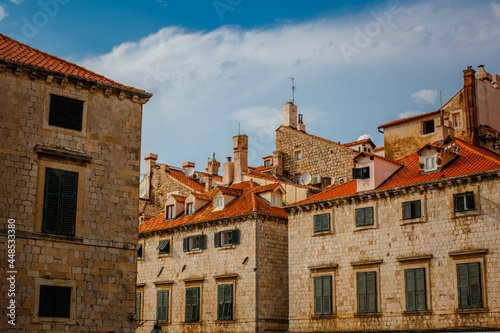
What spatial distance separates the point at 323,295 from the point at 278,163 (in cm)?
1736

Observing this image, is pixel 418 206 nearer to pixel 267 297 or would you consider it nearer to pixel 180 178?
pixel 267 297

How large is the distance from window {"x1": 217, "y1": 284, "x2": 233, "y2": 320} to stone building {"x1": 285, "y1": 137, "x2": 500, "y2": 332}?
13.4 feet

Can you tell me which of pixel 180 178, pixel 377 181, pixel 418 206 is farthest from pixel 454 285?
pixel 180 178

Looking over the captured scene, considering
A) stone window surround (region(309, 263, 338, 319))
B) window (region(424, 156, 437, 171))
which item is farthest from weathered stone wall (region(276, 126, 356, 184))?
window (region(424, 156, 437, 171))

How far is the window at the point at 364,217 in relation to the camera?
1282 inches

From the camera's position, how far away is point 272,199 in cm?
3953

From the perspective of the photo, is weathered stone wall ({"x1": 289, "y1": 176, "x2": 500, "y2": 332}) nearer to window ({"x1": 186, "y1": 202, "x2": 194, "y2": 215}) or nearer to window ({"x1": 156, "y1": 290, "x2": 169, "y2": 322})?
window ({"x1": 186, "y1": 202, "x2": 194, "y2": 215})

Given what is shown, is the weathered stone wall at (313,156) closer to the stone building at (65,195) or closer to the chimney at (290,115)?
the chimney at (290,115)

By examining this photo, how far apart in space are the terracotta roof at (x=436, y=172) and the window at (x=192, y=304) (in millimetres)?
8825

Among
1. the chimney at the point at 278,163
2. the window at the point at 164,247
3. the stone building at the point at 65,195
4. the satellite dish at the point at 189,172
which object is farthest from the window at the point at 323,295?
the satellite dish at the point at 189,172

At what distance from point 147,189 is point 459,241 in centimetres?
2974

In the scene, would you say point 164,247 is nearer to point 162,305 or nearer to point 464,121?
point 162,305

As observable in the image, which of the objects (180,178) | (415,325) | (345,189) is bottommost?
(415,325)

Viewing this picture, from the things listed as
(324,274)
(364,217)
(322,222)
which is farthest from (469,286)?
(322,222)
